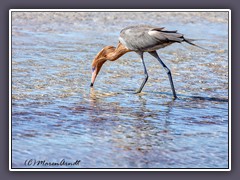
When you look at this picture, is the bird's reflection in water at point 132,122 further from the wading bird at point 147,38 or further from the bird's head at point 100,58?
the wading bird at point 147,38

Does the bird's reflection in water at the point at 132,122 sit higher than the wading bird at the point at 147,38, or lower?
lower

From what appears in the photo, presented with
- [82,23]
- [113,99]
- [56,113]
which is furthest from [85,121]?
[82,23]

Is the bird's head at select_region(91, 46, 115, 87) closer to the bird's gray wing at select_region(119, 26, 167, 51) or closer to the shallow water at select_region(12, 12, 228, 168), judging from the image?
the shallow water at select_region(12, 12, 228, 168)

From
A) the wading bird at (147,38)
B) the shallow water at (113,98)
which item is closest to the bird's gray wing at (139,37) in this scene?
the wading bird at (147,38)

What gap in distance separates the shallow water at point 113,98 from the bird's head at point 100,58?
0.64ft

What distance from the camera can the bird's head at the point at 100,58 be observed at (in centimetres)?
1209

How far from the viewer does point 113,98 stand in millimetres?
11398

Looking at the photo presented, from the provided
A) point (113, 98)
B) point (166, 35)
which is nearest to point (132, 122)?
point (113, 98)

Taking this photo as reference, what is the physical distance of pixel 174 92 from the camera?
1158cm

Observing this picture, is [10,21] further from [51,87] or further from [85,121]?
[51,87]

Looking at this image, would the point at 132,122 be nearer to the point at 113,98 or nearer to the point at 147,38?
the point at 113,98

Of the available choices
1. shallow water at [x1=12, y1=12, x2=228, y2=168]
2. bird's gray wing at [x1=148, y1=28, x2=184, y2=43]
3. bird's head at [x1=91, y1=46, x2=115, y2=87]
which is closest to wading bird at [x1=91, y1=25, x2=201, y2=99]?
bird's gray wing at [x1=148, y1=28, x2=184, y2=43]

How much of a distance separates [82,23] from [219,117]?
507 cm

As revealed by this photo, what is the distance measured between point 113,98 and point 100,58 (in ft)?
3.26
